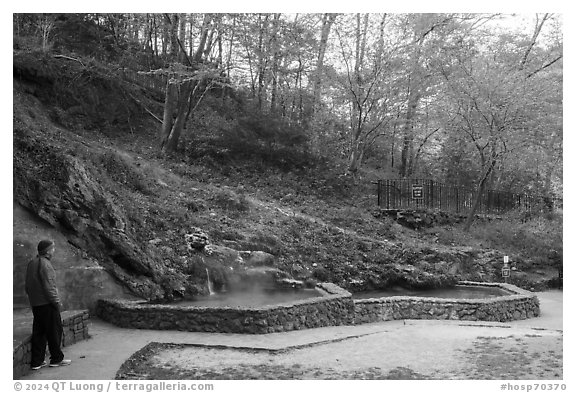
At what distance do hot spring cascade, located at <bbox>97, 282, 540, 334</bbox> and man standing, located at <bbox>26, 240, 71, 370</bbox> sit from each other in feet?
7.77

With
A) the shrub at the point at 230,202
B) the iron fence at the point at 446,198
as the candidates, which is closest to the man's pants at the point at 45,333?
the shrub at the point at 230,202

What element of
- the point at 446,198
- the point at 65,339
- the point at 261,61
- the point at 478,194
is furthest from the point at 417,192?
the point at 65,339

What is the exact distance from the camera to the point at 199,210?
13.0 metres

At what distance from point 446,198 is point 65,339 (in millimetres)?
13591

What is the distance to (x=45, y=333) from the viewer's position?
556cm

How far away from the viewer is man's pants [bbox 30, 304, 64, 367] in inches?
217

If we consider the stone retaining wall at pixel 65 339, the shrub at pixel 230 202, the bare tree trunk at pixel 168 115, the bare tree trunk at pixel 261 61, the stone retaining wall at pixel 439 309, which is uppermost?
the bare tree trunk at pixel 261 61

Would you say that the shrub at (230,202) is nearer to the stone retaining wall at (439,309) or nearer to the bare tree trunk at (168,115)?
the bare tree trunk at (168,115)

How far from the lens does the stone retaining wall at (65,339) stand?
17.4 feet

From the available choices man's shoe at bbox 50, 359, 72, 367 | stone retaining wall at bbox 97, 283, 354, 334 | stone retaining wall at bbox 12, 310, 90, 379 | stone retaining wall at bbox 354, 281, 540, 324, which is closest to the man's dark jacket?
stone retaining wall at bbox 12, 310, 90, 379

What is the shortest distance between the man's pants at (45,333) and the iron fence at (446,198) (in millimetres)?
12137

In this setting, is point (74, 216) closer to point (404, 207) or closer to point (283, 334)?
point (283, 334)

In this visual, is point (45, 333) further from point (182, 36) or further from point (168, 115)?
point (182, 36)

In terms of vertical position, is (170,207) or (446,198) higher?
(446,198)
